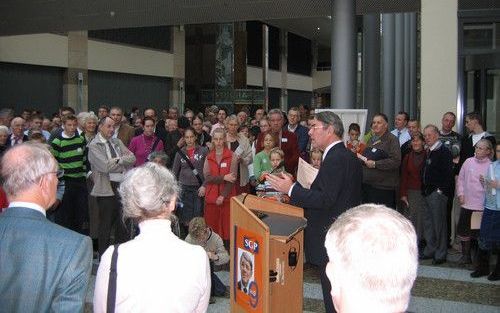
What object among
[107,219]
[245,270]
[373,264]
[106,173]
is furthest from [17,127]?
[373,264]

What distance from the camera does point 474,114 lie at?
868cm

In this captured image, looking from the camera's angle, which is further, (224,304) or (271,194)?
(271,194)

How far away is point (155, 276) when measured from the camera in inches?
102

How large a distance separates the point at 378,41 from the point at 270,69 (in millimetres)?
18177

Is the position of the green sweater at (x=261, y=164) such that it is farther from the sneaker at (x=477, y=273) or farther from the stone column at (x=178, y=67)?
the stone column at (x=178, y=67)

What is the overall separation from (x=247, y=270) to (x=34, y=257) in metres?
2.55

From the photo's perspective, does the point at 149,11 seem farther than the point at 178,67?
No

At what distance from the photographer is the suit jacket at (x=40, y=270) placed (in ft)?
7.50

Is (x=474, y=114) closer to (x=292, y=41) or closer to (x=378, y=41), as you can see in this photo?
(x=378, y=41)

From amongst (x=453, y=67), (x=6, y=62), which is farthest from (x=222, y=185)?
(x=6, y=62)

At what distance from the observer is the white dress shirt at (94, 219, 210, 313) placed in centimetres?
256

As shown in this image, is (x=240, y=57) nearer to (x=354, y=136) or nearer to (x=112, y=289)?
(x=354, y=136)

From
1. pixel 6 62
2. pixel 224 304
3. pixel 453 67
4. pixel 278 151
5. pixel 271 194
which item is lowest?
pixel 224 304

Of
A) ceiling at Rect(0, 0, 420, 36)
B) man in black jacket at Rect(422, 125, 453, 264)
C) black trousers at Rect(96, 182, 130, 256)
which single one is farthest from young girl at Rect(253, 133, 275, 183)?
ceiling at Rect(0, 0, 420, 36)
